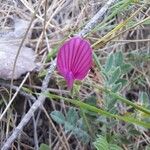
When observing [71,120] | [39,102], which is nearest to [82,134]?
[71,120]

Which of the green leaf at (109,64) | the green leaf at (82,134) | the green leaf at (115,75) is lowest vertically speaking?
the green leaf at (82,134)

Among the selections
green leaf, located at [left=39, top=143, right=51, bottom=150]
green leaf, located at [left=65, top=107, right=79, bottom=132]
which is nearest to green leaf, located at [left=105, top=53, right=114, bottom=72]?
green leaf, located at [left=65, top=107, right=79, bottom=132]

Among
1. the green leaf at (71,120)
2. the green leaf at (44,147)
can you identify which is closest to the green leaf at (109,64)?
the green leaf at (71,120)

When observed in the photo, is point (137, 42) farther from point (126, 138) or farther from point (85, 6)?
point (126, 138)

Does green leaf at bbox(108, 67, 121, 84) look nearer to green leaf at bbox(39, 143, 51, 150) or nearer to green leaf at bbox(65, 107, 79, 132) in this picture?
green leaf at bbox(65, 107, 79, 132)

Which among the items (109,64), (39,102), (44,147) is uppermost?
(109,64)

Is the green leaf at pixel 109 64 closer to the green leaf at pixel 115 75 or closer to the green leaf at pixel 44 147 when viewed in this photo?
the green leaf at pixel 115 75

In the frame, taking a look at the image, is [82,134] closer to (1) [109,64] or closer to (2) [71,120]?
(2) [71,120]

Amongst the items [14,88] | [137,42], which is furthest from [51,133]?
[137,42]
